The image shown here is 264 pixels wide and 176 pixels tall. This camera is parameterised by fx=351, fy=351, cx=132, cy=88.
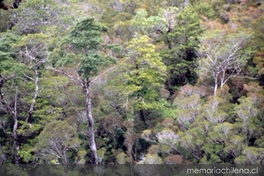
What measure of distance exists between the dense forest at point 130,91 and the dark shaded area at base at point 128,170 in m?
0.25

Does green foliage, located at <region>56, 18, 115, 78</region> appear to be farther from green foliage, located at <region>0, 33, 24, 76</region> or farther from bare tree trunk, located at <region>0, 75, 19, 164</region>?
bare tree trunk, located at <region>0, 75, 19, 164</region>

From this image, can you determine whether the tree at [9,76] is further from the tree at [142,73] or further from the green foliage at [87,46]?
the tree at [142,73]

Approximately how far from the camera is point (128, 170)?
10.3 m

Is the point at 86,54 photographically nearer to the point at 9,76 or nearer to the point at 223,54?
the point at 9,76

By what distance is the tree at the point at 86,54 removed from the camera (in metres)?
10.7

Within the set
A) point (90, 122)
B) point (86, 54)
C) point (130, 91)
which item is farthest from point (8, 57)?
point (130, 91)

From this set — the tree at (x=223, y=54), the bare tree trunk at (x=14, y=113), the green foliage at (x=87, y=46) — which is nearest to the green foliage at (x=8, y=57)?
the bare tree trunk at (x=14, y=113)

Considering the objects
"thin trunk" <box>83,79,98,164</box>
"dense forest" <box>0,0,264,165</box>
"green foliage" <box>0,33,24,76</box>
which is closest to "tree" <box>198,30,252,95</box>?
"dense forest" <box>0,0,264,165</box>

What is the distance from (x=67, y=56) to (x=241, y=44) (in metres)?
6.38

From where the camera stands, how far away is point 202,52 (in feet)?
44.7

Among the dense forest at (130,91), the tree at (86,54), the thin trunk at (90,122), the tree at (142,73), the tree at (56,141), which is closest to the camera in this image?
the dense forest at (130,91)

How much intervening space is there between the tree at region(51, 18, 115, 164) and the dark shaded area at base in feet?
3.19

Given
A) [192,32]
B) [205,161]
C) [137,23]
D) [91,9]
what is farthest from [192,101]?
[91,9]

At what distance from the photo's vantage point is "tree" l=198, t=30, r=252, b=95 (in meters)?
12.5
